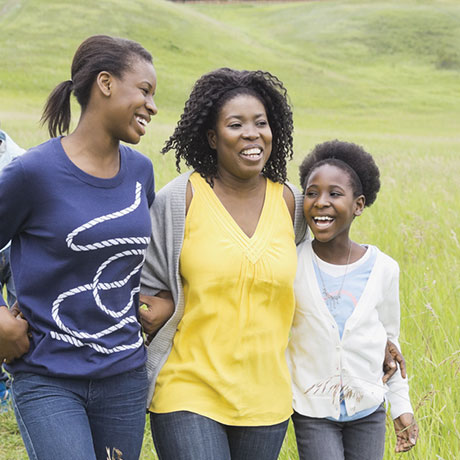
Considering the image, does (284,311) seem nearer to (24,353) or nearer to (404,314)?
(24,353)

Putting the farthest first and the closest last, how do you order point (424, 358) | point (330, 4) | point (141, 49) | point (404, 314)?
point (330, 4), point (404, 314), point (424, 358), point (141, 49)

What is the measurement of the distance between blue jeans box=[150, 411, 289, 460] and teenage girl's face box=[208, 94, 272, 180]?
3.52 ft

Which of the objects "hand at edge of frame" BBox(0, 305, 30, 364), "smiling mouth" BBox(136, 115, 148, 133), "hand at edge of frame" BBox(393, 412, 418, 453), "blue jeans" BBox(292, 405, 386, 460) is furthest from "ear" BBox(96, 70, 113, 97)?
"hand at edge of frame" BBox(393, 412, 418, 453)

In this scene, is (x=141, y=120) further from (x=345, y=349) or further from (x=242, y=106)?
(x=345, y=349)

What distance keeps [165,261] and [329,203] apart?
2.54ft

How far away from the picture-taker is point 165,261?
9.76ft

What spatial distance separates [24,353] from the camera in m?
2.54

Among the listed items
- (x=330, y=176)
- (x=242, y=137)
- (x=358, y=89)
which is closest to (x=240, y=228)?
(x=242, y=137)

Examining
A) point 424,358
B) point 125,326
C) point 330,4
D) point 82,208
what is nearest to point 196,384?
point 125,326

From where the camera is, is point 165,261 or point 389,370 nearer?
point 165,261

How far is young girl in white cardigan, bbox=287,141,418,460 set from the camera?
9.53ft

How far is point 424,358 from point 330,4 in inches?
3121

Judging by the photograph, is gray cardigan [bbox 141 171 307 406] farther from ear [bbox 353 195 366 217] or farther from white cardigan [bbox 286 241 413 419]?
ear [bbox 353 195 366 217]

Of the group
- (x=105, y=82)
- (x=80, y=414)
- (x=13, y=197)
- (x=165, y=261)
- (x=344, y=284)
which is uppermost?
(x=105, y=82)
